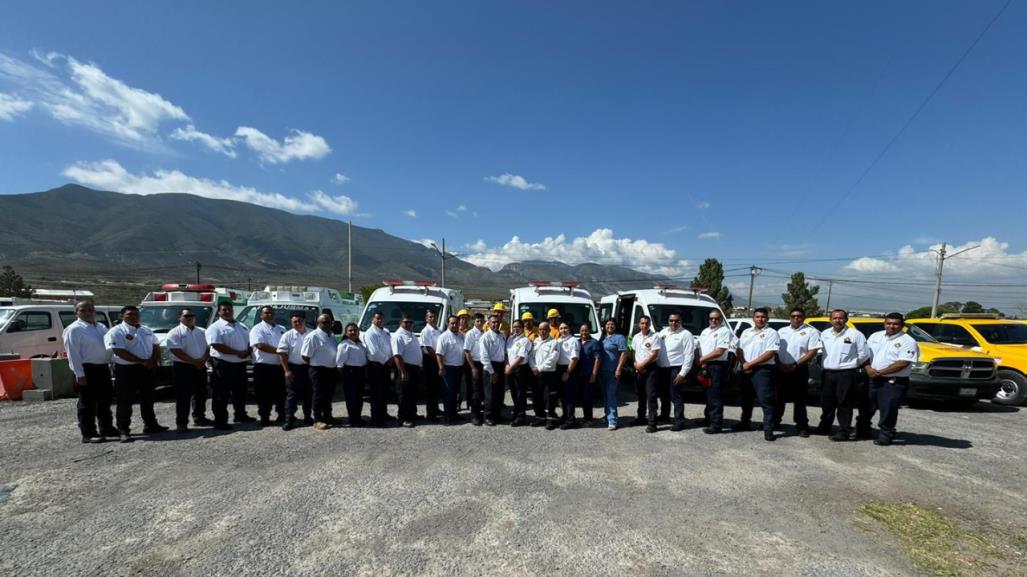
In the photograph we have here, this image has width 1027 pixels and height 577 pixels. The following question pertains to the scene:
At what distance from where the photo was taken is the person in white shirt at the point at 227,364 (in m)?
6.79

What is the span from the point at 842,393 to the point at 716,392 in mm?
1613

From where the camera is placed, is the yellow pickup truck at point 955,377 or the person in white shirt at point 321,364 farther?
the yellow pickup truck at point 955,377

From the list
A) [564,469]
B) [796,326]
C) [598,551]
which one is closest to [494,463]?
[564,469]

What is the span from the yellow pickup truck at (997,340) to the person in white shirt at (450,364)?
9433 mm

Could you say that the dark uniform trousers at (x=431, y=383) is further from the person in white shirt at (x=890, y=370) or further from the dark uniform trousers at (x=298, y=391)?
the person in white shirt at (x=890, y=370)

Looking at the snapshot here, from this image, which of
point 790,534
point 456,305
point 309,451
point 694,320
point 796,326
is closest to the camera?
point 790,534

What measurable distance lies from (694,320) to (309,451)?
720 centimetres

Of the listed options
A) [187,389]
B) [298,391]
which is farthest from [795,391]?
[187,389]

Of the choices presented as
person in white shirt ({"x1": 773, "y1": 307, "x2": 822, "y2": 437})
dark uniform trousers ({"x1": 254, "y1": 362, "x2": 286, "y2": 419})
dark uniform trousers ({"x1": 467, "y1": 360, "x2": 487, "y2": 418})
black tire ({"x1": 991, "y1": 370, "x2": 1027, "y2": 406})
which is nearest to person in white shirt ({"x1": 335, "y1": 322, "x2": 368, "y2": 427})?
dark uniform trousers ({"x1": 254, "y1": 362, "x2": 286, "y2": 419})

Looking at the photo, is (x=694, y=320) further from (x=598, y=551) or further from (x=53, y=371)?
(x=53, y=371)

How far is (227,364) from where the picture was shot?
6.92 metres

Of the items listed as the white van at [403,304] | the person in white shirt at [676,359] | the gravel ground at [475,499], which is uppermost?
the white van at [403,304]

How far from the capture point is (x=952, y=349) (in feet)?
29.3

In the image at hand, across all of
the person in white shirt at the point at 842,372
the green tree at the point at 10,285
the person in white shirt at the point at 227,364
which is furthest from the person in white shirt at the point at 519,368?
the green tree at the point at 10,285
